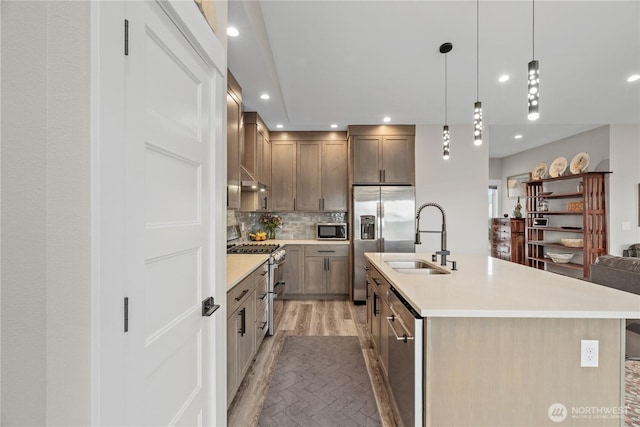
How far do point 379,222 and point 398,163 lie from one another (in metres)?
1.02

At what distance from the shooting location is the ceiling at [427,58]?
2.07 metres

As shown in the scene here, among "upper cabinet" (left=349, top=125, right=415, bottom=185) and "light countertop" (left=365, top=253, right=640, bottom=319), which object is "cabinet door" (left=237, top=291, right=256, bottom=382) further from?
"upper cabinet" (left=349, top=125, right=415, bottom=185)

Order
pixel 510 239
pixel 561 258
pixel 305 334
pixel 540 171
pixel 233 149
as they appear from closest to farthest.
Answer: pixel 233 149
pixel 305 334
pixel 561 258
pixel 540 171
pixel 510 239

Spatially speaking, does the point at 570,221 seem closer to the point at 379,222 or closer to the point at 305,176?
the point at 379,222

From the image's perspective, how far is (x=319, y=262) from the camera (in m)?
4.60

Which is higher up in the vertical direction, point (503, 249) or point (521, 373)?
point (521, 373)

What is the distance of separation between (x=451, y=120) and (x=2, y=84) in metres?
4.76

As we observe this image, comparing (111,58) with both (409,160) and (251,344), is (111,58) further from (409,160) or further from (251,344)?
(409,160)

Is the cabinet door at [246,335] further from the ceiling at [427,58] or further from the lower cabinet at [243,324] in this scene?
the ceiling at [427,58]

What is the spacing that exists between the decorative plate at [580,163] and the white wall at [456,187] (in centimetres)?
170

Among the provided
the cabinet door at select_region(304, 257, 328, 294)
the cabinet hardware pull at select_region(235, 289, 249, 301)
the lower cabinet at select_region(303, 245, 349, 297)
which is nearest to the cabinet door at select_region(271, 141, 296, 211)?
the lower cabinet at select_region(303, 245, 349, 297)

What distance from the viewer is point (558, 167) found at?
5289mm

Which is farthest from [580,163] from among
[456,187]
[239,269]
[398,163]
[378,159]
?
[239,269]

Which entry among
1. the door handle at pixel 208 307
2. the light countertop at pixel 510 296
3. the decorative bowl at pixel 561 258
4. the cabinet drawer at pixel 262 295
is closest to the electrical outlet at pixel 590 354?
Answer: the light countertop at pixel 510 296
